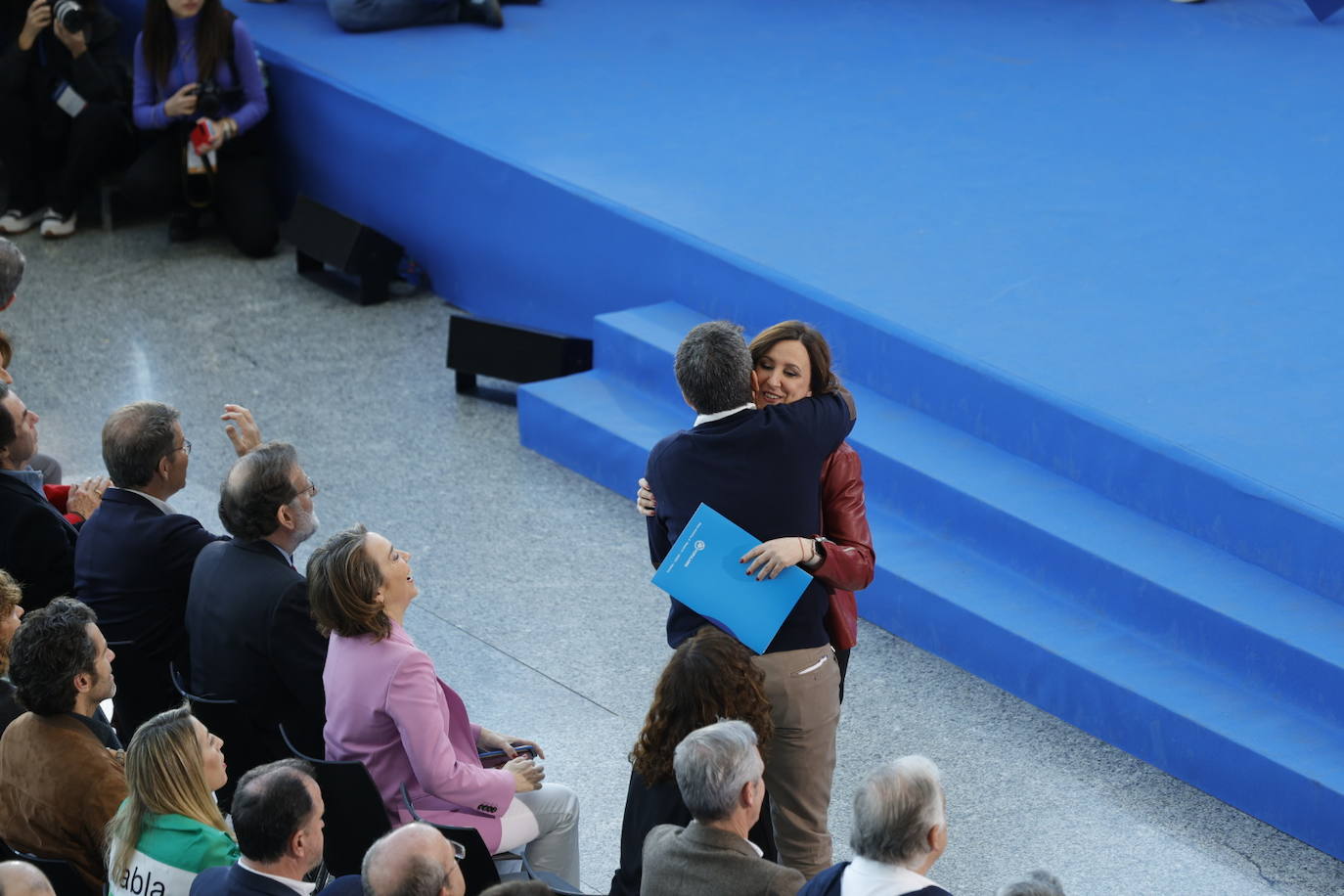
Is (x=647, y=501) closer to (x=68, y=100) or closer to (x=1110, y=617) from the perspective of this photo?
(x=1110, y=617)

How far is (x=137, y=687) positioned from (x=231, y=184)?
372 centimetres

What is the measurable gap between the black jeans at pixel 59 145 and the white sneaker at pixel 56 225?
3 cm

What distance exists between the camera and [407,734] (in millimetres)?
2961

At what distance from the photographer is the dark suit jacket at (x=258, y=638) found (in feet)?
10.5

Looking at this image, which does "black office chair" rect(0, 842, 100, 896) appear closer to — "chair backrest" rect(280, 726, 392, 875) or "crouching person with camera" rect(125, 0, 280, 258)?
"chair backrest" rect(280, 726, 392, 875)

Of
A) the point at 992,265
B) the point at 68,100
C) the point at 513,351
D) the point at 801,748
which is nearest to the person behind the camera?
the point at 801,748

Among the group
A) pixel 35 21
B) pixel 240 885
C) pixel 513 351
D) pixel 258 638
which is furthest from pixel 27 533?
pixel 35 21

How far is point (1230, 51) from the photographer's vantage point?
6.94 m

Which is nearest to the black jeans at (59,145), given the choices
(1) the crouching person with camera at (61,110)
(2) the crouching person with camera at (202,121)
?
(1) the crouching person with camera at (61,110)

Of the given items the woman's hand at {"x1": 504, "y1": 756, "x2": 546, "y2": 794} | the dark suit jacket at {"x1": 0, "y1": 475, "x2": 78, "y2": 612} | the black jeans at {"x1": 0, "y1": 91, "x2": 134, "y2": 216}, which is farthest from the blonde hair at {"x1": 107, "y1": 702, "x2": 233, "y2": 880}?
the black jeans at {"x1": 0, "y1": 91, "x2": 134, "y2": 216}

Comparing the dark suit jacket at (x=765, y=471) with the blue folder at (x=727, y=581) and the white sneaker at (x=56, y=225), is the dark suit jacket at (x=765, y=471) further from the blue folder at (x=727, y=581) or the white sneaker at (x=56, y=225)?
the white sneaker at (x=56, y=225)

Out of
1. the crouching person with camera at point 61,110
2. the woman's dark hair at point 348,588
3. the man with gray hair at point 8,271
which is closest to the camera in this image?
the woman's dark hair at point 348,588

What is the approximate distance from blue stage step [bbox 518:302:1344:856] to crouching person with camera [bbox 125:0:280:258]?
3140 mm

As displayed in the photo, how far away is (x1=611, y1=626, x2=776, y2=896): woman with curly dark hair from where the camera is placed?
275 centimetres
